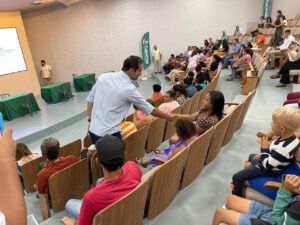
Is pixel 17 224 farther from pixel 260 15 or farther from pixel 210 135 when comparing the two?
pixel 260 15

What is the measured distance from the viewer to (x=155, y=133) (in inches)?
138

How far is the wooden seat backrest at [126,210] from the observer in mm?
1457

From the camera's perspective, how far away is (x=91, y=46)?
1087 centimetres

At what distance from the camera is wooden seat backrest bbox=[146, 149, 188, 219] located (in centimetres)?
190

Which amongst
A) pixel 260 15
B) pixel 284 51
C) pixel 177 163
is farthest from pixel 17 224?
pixel 260 15

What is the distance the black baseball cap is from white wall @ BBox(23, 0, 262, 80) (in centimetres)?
973

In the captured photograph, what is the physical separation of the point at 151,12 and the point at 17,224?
1196 cm

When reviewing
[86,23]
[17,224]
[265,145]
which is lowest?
[265,145]

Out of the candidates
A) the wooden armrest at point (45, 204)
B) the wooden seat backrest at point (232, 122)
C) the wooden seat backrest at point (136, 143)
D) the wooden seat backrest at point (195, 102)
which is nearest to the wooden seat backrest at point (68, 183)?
the wooden armrest at point (45, 204)

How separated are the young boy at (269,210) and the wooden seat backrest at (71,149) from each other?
89.4 inches

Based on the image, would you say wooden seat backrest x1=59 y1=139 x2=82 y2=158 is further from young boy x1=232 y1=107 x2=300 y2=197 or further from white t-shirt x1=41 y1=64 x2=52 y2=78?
white t-shirt x1=41 y1=64 x2=52 y2=78

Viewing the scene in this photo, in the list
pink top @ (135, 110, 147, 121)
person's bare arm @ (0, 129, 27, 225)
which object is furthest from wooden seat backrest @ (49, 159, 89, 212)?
person's bare arm @ (0, 129, 27, 225)

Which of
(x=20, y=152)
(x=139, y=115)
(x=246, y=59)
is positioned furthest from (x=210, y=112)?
(x=246, y=59)

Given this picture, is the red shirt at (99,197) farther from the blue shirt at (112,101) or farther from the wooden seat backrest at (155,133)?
the wooden seat backrest at (155,133)
